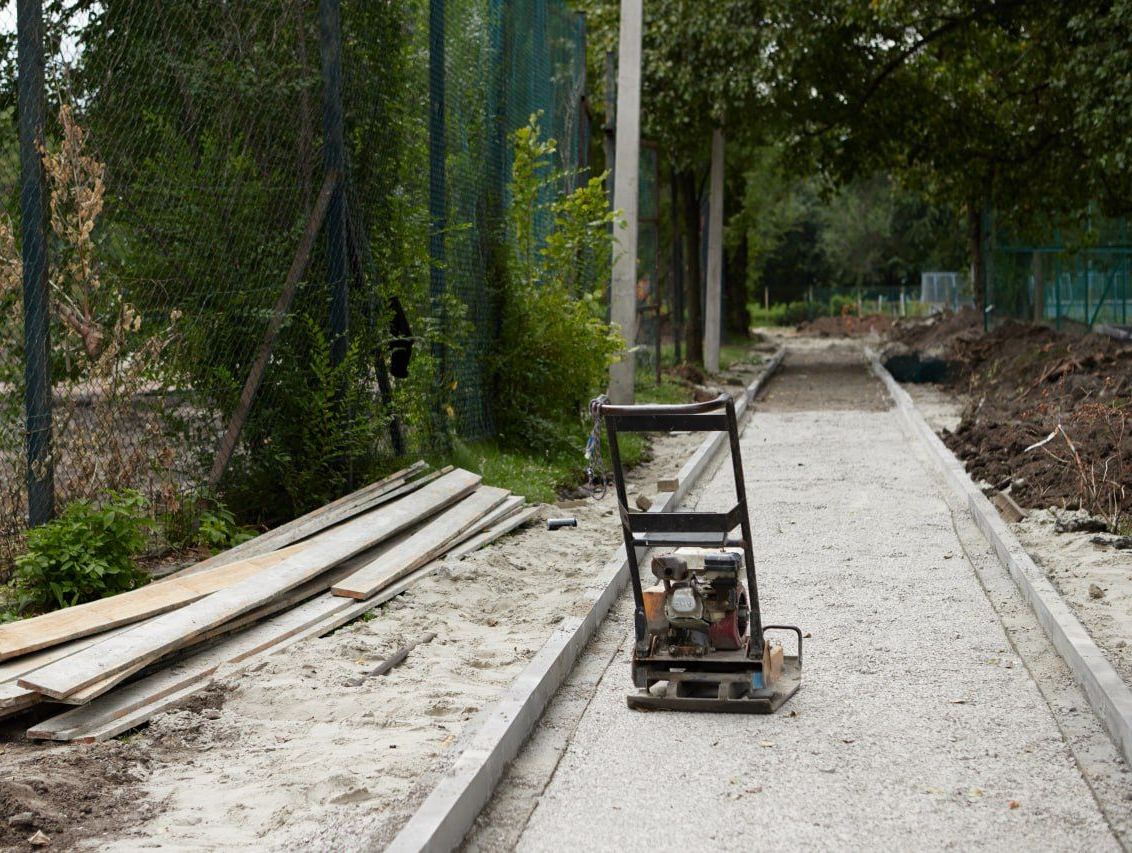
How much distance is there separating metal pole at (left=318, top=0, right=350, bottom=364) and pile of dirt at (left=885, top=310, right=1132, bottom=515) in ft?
18.7

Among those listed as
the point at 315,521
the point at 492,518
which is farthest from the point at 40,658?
the point at 492,518

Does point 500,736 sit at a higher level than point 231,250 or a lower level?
lower

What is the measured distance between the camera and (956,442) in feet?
51.8

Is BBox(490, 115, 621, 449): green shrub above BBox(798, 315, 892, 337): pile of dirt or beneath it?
above

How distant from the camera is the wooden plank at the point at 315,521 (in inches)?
321

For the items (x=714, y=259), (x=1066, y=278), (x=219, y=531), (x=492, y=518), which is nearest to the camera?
(x=219, y=531)

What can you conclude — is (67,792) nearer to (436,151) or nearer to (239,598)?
(239,598)

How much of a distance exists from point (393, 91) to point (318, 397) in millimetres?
2990

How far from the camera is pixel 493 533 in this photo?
10055mm

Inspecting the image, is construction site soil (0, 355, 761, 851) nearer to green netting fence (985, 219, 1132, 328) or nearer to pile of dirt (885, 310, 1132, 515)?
pile of dirt (885, 310, 1132, 515)

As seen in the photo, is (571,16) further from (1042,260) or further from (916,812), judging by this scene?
(1042,260)

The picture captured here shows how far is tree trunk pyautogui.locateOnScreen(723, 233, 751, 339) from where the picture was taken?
4834 cm

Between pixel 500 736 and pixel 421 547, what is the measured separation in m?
3.50

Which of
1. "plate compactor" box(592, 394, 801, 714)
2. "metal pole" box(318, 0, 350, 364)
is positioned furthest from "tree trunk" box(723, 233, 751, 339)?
"plate compactor" box(592, 394, 801, 714)
